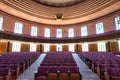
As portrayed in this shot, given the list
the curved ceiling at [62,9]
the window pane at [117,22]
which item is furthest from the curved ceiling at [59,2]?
the window pane at [117,22]

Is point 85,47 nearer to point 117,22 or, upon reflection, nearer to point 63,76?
point 117,22

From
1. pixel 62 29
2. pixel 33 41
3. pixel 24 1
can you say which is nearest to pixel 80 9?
pixel 62 29

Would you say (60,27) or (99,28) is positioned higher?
(60,27)

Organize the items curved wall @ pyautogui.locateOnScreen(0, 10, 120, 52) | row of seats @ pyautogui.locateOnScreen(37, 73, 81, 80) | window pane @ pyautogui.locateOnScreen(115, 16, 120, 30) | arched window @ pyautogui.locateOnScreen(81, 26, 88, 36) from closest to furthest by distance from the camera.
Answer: row of seats @ pyautogui.locateOnScreen(37, 73, 81, 80)
window pane @ pyautogui.locateOnScreen(115, 16, 120, 30)
curved wall @ pyautogui.locateOnScreen(0, 10, 120, 52)
arched window @ pyautogui.locateOnScreen(81, 26, 88, 36)

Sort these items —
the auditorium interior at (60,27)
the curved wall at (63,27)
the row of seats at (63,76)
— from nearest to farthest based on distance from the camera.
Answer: the row of seats at (63,76)
the auditorium interior at (60,27)
the curved wall at (63,27)

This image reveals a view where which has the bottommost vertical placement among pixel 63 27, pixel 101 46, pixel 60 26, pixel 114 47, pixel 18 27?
pixel 114 47

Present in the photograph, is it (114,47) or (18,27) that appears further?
(18,27)

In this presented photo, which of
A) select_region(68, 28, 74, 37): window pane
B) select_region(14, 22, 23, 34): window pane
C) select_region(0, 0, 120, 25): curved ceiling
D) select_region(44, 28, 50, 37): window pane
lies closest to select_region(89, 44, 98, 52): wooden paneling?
select_region(68, 28, 74, 37): window pane

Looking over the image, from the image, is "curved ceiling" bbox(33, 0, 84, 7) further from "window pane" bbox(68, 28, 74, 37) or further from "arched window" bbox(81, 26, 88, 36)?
"window pane" bbox(68, 28, 74, 37)

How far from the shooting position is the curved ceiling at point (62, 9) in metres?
14.5

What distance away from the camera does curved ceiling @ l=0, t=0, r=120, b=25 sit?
1449 centimetres

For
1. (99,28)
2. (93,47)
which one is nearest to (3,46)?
(93,47)

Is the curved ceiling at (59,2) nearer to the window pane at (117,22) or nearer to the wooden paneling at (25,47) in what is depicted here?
the window pane at (117,22)

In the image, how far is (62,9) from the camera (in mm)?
18797
